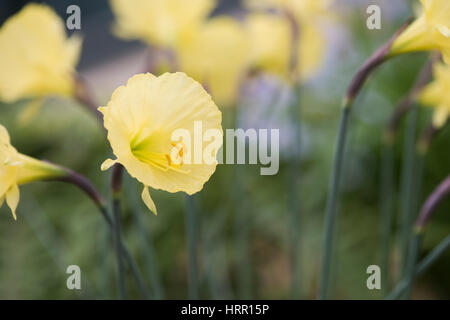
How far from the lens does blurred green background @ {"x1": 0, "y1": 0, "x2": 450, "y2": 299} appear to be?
962mm

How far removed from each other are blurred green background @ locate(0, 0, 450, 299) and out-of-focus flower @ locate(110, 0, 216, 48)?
0.33 metres

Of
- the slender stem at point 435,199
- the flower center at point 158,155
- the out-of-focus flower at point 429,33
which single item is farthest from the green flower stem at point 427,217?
the flower center at point 158,155

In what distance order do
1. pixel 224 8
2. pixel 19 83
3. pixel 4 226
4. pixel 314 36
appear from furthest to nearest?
pixel 224 8 < pixel 4 226 < pixel 314 36 < pixel 19 83

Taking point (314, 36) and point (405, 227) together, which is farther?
point (314, 36)

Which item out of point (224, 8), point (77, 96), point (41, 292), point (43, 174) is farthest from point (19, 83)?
point (224, 8)

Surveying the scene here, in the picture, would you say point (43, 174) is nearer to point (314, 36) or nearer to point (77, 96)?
point (77, 96)

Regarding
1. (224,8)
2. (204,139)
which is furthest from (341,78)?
(224,8)

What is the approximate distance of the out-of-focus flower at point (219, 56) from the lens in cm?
53

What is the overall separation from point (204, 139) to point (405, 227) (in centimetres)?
32

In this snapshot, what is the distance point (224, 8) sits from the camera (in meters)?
2.77

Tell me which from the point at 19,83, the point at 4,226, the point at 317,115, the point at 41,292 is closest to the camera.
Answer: the point at 19,83

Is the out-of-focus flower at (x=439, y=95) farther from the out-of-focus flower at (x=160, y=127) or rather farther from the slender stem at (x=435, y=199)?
the out-of-focus flower at (x=160, y=127)
